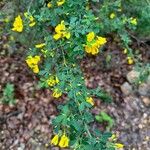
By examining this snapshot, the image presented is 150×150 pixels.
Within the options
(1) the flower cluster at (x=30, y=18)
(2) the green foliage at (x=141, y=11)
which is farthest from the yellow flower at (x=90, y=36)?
(2) the green foliage at (x=141, y=11)

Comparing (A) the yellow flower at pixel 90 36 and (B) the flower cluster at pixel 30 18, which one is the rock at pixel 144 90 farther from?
(A) the yellow flower at pixel 90 36

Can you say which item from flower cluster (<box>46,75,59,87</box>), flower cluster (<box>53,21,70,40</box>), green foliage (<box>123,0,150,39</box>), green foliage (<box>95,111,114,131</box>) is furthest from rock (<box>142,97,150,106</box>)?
flower cluster (<box>53,21,70,40</box>)

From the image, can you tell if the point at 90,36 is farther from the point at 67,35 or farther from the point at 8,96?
the point at 8,96

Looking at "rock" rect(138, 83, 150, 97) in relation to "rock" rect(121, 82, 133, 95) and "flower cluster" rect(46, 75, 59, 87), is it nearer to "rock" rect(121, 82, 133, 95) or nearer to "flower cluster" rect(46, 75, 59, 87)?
"rock" rect(121, 82, 133, 95)

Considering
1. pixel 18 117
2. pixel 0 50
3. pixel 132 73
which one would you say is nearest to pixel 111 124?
pixel 132 73

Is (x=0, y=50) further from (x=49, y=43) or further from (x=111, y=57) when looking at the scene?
(x=49, y=43)

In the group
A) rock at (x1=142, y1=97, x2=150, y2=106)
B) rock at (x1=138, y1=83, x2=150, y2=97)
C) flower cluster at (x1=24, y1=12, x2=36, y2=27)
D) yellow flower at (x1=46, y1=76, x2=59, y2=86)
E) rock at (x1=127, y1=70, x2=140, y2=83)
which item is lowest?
rock at (x1=142, y1=97, x2=150, y2=106)

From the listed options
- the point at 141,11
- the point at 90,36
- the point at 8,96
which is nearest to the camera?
the point at 90,36

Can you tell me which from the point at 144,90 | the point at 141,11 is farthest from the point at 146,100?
the point at 141,11

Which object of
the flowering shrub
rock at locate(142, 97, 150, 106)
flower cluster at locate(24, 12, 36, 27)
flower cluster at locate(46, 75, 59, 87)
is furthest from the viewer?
rock at locate(142, 97, 150, 106)
